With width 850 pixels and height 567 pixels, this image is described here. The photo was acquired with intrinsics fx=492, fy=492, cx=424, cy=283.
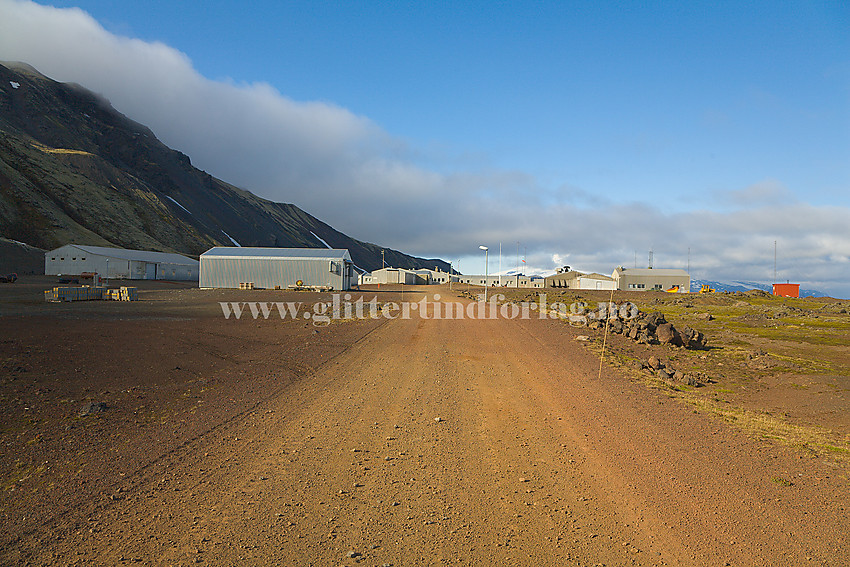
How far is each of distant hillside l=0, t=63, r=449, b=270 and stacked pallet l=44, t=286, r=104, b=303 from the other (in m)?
62.3

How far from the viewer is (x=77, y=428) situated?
698cm

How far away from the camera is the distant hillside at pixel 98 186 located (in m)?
85.6

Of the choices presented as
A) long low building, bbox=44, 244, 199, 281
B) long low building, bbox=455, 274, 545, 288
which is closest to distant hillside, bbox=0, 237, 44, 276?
long low building, bbox=44, 244, 199, 281

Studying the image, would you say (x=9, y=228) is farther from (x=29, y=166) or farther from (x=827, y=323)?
(x=827, y=323)

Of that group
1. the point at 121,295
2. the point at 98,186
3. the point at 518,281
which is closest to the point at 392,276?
the point at 518,281

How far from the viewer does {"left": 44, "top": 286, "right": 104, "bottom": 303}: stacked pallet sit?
2739 centimetres

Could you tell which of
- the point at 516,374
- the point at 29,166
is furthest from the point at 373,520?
the point at 29,166

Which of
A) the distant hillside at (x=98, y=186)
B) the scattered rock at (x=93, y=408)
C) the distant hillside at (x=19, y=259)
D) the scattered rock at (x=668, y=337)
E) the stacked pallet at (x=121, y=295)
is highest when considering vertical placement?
the distant hillside at (x=98, y=186)

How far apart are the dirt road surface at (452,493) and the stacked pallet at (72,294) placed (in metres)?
25.1

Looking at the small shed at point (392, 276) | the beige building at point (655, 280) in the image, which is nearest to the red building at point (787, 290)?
the beige building at point (655, 280)

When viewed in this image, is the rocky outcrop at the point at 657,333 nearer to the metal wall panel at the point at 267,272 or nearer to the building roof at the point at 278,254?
the metal wall panel at the point at 267,272

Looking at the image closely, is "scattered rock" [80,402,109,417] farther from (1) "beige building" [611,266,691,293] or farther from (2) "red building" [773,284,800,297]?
(2) "red building" [773,284,800,297]

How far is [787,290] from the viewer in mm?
86500

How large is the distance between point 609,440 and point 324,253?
162ft
